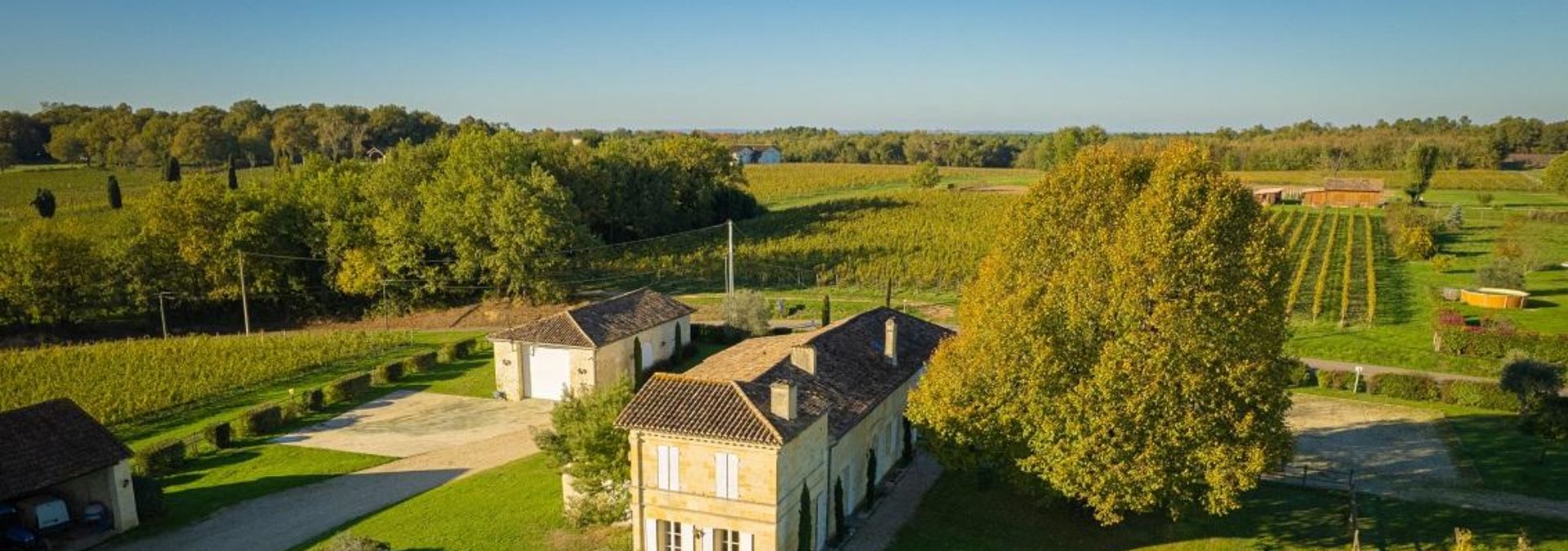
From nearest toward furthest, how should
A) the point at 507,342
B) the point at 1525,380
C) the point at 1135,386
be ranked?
the point at 1135,386, the point at 1525,380, the point at 507,342

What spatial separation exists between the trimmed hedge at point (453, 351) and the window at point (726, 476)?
28.5m

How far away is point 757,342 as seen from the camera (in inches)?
1399

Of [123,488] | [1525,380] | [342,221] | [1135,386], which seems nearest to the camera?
[1135,386]

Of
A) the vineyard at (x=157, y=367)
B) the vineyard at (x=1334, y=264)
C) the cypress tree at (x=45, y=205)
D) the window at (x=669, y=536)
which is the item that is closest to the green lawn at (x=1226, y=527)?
the window at (x=669, y=536)

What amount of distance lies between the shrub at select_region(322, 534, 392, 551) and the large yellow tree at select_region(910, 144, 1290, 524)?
1541 centimetres

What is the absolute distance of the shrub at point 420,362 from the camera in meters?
44.6

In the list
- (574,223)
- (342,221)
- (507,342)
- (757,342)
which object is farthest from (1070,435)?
(342,221)

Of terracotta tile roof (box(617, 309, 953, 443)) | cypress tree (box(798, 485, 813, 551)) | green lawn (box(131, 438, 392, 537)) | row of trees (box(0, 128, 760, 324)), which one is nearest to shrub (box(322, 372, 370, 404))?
green lawn (box(131, 438, 392, 537))

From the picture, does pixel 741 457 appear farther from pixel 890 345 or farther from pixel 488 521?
pixel 890 345

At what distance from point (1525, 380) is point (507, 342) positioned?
4151cm

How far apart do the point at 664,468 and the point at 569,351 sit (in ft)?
55.5

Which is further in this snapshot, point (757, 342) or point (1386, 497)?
point (757, 342)

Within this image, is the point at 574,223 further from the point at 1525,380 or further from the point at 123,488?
the point at 1525,380

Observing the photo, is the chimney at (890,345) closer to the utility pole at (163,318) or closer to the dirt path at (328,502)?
the dirt path at (328,502)
